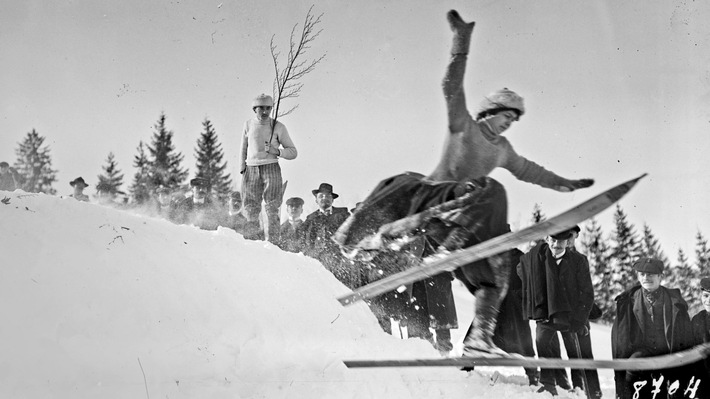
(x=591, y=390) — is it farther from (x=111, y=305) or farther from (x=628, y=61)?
(x=111, y=305)

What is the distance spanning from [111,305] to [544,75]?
3.81m

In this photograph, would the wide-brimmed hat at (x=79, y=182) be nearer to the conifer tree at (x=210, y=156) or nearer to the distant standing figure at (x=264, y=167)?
the conifer tree at (x=210, y=156)

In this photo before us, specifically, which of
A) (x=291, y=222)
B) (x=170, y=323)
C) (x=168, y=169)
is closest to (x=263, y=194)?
(x=291, y=222)

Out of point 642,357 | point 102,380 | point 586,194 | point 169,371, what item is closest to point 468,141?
point 586,194

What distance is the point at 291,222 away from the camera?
584cm

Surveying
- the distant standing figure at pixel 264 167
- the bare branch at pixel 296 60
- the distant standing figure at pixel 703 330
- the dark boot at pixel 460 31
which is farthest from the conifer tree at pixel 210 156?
the distant standing figure at pixel 703 330

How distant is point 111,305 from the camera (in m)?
3.80

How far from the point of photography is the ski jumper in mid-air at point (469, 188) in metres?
4.08

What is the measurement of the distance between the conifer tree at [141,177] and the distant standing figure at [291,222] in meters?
2.60

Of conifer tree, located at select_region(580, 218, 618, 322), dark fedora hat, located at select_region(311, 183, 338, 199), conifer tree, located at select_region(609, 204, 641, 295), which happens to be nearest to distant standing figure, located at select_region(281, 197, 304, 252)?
dark fedora hat, located at select_region(311, 183, 338, 199)

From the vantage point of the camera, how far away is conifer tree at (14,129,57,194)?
7270 mm

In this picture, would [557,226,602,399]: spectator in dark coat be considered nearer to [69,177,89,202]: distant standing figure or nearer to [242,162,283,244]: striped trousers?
[242,162,283,244]: striped trousers

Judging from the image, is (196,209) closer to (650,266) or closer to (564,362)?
(564,362)

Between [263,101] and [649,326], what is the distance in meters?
3.83
